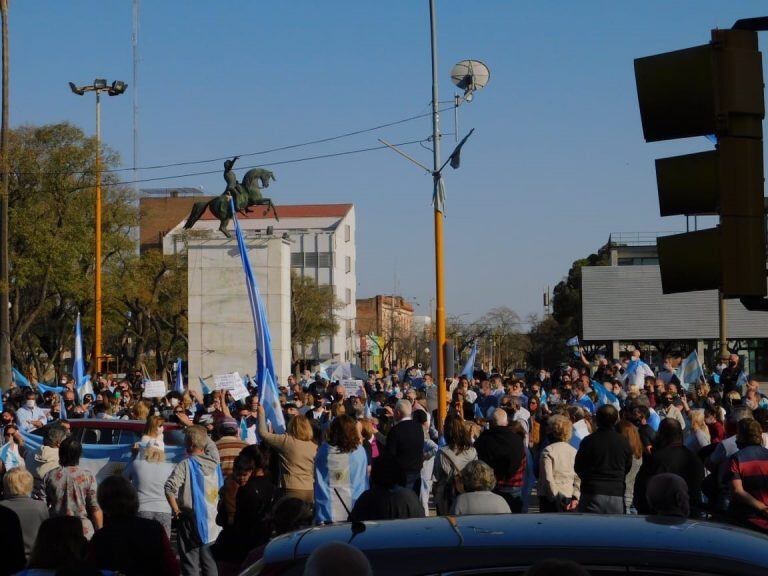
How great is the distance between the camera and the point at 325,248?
117 metres

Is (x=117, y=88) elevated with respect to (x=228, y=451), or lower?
elevated

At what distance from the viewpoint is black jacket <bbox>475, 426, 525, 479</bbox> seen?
10.5 meters

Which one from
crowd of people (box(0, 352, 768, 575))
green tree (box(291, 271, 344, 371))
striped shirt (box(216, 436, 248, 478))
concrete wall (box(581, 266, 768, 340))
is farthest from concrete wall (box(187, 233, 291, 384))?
green tree (box(291, 271, 344, 371))

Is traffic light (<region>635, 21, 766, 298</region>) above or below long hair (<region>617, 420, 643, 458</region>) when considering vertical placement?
above

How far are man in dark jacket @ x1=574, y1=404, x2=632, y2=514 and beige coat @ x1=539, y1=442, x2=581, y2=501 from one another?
1.88 feet

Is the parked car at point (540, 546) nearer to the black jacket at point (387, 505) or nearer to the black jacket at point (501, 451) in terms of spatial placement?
the black jacket at point (387, 505)

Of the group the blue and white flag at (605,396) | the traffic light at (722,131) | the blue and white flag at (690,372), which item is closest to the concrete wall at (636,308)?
the blue and white flag at (690,372)

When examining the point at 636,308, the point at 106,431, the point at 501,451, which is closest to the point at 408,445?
the point at 501,451

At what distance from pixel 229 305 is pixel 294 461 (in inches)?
940

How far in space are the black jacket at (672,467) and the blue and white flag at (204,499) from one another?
332 cm

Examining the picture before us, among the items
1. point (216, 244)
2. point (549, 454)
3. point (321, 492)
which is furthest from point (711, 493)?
point (216, 244)

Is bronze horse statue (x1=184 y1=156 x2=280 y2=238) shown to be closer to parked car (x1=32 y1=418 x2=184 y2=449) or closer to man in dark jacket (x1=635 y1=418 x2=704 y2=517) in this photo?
parked car (x1=32 y1=418 x2=184 y2=449)

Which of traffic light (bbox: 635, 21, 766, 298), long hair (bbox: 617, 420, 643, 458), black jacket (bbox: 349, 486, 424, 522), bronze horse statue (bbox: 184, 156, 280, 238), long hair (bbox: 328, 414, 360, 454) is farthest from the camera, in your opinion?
bronze horse statue (bbox: 184, 156, 280, 238)

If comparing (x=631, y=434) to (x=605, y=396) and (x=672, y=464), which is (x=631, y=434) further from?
(x=605, y=396)
